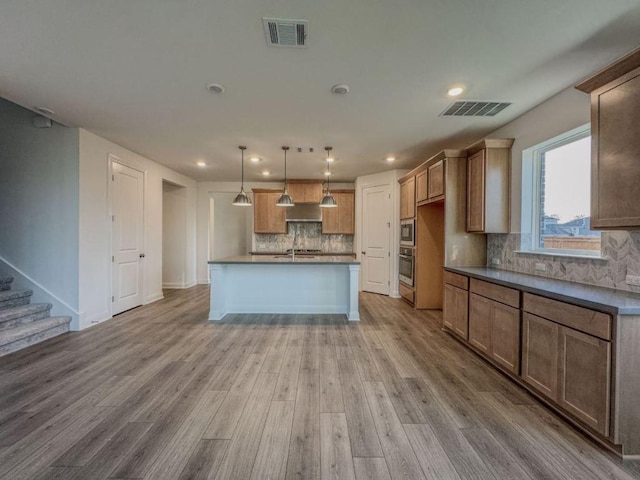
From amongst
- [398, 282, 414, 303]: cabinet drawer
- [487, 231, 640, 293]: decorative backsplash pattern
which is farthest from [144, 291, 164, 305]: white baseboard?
[487, 231, 640, 293]: decorative backsplash pattern

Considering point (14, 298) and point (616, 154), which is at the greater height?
point (616, 154)

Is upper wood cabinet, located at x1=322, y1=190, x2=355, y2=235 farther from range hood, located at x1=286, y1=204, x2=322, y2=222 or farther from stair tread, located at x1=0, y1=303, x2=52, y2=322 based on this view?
stair tread, located at x1=0, y1=303, x2=52, y2=322

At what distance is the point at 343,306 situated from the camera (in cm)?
454

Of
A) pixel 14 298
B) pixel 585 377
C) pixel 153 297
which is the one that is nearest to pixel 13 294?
pixel 14 298

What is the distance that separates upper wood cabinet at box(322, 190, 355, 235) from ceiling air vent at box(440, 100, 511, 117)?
12.0 ft

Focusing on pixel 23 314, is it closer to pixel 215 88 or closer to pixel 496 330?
pixel 215 88

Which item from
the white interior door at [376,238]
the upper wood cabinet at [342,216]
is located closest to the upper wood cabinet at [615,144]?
the white interior door at [376,238]

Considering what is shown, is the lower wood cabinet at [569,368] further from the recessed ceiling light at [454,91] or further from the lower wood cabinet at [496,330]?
the recessed ceiling light at [454,91]

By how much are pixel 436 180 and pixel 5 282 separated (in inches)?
238

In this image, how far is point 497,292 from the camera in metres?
2.66

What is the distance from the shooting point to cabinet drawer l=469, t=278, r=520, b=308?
2.43m

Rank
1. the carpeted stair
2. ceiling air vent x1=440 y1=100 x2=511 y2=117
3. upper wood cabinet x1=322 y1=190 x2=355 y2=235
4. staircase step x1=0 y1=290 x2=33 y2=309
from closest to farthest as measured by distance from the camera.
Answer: ceiling air vent x1=440 y1=100 x2=511 y2=117
the carpeted stair
staircase step x1=0 y1=290 x2=33 y2=309
upper wood cabinet x1=322 y1=190 x2=355 y2=235

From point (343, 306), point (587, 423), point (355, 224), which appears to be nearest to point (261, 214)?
point (355, 224)

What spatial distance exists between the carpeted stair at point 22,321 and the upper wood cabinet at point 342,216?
16.2 feet
